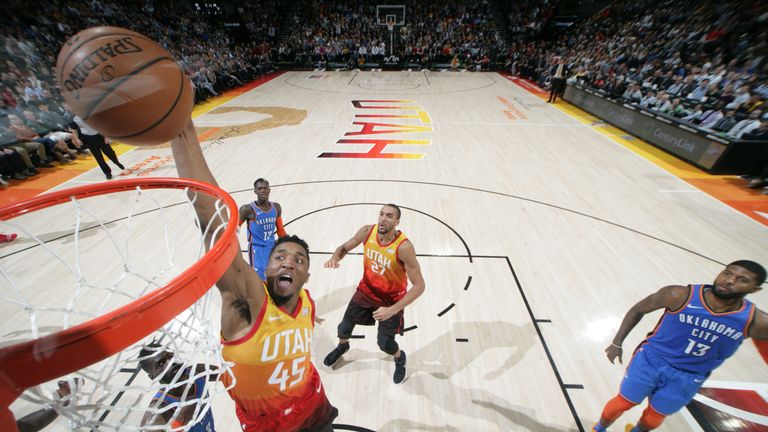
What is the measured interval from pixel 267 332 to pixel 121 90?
3.98 ft

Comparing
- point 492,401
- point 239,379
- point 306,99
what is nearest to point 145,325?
point 239,379

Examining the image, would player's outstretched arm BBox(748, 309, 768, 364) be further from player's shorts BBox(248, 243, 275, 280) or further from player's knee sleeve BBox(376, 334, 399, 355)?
player's shorts BBox(248, 243, 275, 280)

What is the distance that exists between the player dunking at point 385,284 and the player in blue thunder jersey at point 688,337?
1603 mm

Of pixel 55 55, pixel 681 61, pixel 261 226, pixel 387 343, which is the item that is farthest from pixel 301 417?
pixel 681 61

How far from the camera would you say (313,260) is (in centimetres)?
464

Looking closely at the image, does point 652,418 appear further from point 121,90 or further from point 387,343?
point 121,90

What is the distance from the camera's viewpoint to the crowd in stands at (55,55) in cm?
738

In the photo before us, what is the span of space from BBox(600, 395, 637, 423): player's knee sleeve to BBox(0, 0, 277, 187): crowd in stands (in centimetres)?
987

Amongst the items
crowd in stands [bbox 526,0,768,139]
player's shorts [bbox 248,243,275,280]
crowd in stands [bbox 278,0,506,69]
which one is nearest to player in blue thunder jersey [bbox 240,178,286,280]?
player's shorts [bbox 248,243,275,280]

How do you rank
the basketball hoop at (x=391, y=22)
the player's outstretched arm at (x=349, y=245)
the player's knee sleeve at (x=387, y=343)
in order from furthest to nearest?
the basketball hoop at (x=391, y=22) < the player's outstretched arm at (x=349, y=245) < the player's knee sleeve at (x=387, y=343)

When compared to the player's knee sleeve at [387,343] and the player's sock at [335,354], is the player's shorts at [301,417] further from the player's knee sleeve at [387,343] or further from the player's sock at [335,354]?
the player's sock at [335,354]

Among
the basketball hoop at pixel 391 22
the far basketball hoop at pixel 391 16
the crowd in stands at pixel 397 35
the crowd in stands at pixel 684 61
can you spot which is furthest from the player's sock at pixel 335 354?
the basketball hoop at pixel 391 22

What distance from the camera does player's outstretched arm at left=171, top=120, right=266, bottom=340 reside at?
1486 millimetres

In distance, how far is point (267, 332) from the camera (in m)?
1.67
